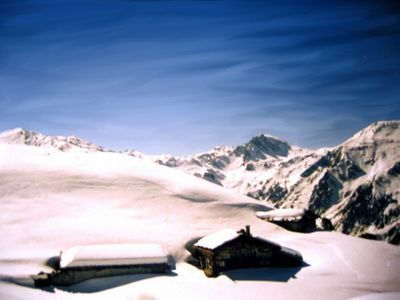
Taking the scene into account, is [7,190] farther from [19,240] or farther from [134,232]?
[134,232]

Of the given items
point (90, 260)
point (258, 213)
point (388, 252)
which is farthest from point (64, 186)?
point (388, 252)

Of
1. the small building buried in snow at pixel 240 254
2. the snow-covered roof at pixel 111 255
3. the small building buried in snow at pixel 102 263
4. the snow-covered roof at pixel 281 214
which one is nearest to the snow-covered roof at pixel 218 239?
the small building buried in snow at pixel 240 254

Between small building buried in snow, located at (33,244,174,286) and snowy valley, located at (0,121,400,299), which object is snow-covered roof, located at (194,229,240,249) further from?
small building buried in snow, located at (33,244,174,286)

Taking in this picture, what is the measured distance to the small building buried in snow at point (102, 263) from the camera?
35312mm

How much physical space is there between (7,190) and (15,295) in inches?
1284

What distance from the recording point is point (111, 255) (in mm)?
37750

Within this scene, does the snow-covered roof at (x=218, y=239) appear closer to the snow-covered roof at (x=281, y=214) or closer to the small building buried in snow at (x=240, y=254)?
the small building buried in snow at (x=240, y=254)

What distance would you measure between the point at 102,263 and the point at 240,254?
1460 cm

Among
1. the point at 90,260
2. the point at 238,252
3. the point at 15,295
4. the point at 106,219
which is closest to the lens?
the point at 15,295

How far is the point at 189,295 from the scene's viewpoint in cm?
3191

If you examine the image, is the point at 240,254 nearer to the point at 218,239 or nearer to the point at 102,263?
the point at 218,239

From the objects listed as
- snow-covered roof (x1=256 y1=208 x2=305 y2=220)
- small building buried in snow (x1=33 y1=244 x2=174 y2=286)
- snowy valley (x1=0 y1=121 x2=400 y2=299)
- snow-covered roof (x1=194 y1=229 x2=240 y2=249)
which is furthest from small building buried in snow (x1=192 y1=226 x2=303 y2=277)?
snow-covered roof (x1=256 y1=208 x2=305 y2=220)

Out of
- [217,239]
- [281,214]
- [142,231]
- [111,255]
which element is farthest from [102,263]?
[281,214]

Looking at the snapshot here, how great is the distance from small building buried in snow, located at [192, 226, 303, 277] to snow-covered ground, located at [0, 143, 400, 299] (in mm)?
1241
